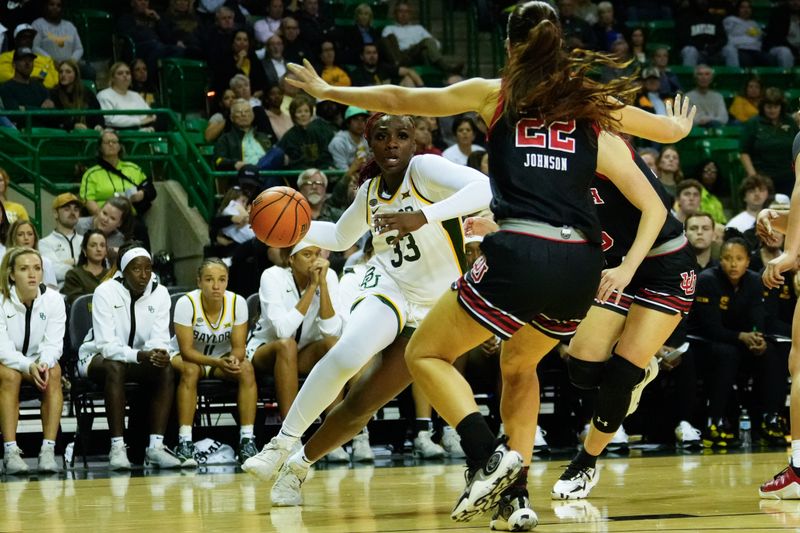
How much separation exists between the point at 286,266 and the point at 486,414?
2.45 m

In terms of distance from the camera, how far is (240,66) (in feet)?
47.1

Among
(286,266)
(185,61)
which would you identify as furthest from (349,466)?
(185,61)

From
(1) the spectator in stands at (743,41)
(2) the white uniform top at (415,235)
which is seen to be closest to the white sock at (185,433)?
(2) the white uniform top at (415,235)

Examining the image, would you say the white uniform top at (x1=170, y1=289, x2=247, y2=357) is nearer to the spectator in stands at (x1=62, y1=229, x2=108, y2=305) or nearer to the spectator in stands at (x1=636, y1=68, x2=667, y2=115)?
the spectator in stands at (x1=62, y1=229, x2=108, y2=305)

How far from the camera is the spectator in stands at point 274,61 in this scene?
47.0ft

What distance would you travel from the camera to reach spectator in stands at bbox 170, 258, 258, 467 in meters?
9.09

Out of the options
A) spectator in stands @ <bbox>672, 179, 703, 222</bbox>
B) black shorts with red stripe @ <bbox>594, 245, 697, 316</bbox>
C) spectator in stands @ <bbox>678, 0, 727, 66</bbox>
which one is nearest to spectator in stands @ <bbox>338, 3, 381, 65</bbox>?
spectator in stands @ <bbox>678, 0, 727, 66</bbox>

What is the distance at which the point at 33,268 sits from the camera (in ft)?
30.1

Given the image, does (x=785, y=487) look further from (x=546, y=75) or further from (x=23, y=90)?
(x=23, y=90)

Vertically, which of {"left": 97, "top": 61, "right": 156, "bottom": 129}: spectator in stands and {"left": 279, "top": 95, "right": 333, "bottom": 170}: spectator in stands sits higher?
{"left": 97, "top": 61, "right": 156, "bottom": 129}: spectator in stands

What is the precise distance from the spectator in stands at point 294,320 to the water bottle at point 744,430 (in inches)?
139

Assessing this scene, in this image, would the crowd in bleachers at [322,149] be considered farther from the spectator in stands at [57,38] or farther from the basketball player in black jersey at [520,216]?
the basketball player in black jersey at [520,216]

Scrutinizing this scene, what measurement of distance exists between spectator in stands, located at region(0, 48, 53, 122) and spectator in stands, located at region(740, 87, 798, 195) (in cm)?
803

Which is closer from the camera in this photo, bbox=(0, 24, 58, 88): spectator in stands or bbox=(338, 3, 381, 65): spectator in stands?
bbox=(0, 24, 58, 88): spectator in stands
